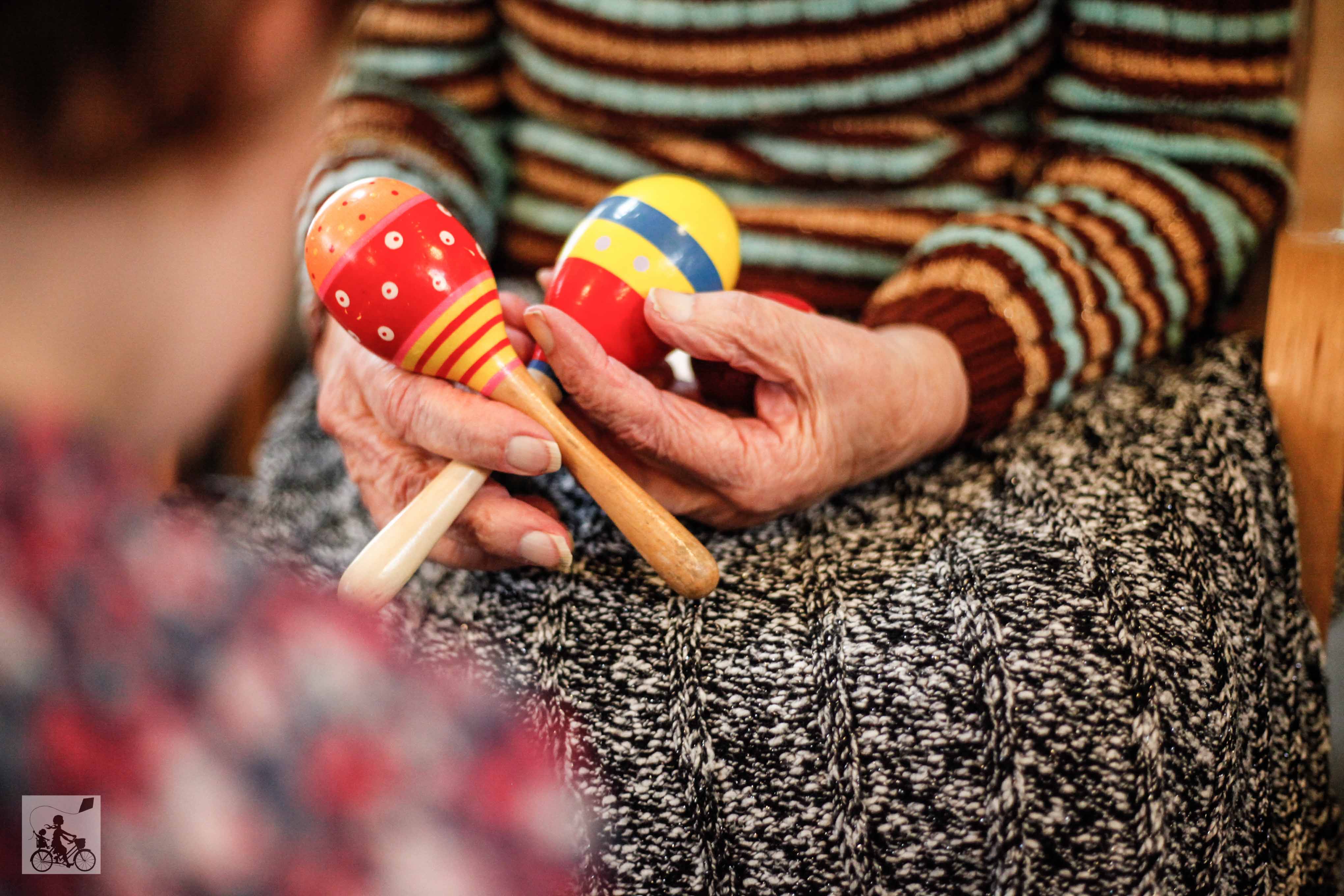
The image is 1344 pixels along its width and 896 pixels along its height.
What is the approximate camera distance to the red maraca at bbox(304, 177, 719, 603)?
0.45 m

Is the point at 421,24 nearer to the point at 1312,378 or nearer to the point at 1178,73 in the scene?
the point at 1178,73

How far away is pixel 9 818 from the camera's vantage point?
29cm

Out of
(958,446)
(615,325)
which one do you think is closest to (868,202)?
(958,446)

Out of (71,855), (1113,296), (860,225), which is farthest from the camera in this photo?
(860,225)

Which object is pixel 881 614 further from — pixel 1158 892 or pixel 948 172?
pixel 948 172

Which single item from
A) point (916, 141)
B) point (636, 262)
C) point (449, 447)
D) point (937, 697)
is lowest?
point (937, 697)

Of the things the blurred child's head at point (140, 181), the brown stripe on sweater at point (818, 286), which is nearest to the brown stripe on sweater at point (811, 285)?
the brown stripe on sweater at point (818, 286)

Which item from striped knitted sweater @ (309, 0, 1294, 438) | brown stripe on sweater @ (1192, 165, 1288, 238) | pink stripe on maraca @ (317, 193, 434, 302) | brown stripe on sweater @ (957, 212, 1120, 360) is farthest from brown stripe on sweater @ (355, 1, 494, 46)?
brown stripe on sweater @ (1192, 165, 1288, 238)

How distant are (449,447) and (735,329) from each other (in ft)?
0.57

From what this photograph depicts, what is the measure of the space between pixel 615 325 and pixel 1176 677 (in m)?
0.37

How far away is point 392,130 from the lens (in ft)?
2.52

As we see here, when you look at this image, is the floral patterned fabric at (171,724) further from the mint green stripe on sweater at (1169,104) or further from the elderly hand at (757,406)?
the mint green stripe on sweater at (1169,104)

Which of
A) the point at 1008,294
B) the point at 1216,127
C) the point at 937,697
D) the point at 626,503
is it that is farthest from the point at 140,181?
the point at 1216,127

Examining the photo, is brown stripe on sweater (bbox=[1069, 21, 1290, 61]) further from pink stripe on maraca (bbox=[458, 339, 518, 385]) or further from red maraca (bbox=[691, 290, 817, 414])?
pink stripe on maraca (bbox=[458, 339, 518, 385])
